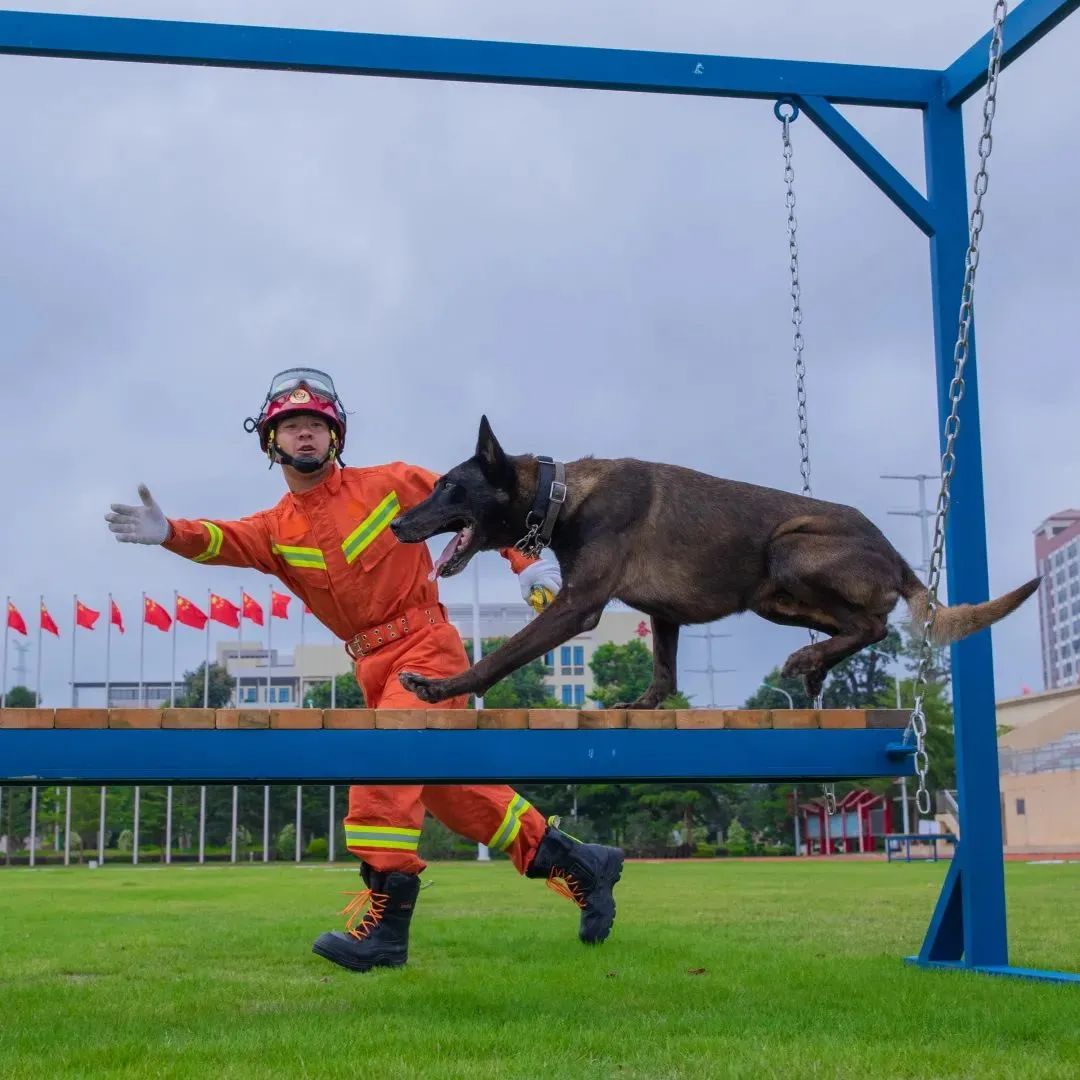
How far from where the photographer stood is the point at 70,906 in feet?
43.1

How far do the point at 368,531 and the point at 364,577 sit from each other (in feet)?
0.65

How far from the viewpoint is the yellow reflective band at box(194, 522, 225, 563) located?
18.6 feet

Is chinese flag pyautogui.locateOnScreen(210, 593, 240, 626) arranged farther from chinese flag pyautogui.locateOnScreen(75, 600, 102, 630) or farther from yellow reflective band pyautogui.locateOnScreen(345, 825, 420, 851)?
yellow reflective band pyautogui.locateOnScreen(345, 825, 420, 851)

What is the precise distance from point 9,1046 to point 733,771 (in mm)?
2313

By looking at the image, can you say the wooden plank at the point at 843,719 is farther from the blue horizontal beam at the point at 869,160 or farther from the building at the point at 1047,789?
the building at the point at 1047,789

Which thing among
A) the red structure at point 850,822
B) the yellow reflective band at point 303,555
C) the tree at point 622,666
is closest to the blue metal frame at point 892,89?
the yellow reflective band at point 303,555

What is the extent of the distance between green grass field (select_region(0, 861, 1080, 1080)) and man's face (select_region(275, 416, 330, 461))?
219 cm

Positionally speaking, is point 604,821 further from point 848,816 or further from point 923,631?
point 923,631

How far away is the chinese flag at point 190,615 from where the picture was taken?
40.2 metres

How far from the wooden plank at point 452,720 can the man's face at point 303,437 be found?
1.95 meters

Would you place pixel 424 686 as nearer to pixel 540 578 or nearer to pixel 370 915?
pixel 540 578

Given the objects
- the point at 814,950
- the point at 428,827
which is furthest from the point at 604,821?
the point at 814,950

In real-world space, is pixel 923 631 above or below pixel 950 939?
above

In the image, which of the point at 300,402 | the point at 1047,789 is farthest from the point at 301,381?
the point at 1047,789
